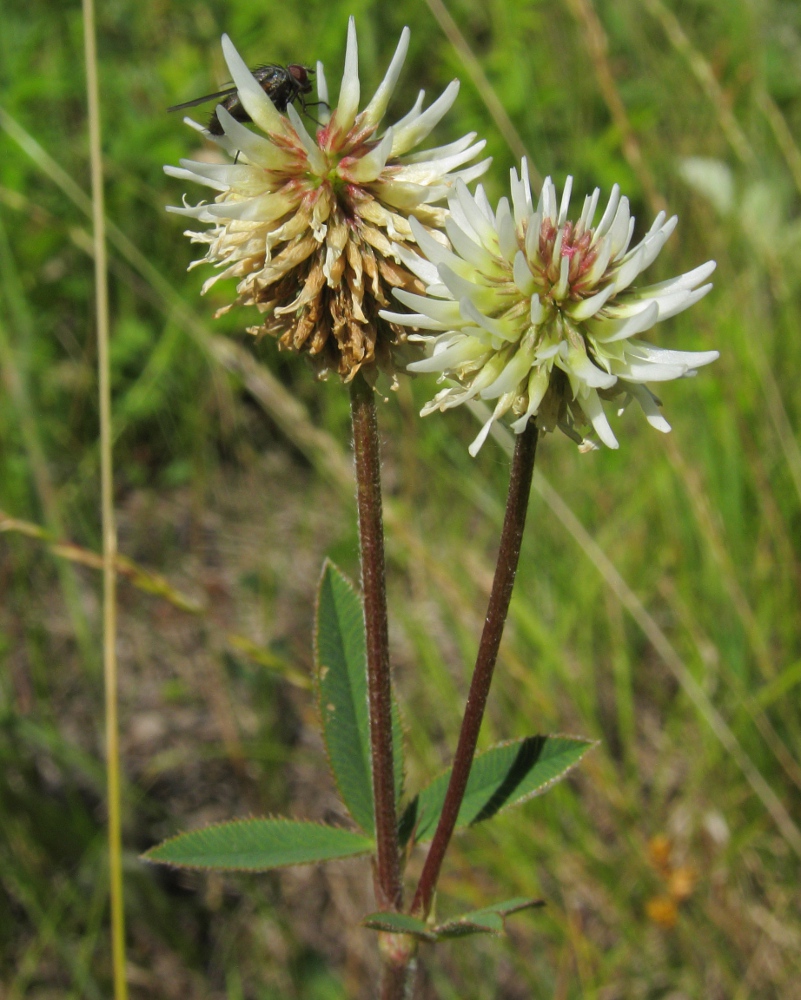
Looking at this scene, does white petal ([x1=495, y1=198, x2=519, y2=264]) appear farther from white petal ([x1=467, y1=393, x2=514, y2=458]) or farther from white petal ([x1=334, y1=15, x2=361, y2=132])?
white petal ([x1=334, y1=15, x2=361, y2=132])

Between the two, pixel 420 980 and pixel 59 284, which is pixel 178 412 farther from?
pixel 420 980

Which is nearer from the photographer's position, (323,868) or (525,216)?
(525,216)

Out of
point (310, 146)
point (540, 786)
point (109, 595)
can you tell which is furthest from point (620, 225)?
point (109, 595)

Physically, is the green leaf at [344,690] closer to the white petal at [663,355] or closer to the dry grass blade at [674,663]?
the white petal at [663,355]

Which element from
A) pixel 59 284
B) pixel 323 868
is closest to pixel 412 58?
pixel 59 284

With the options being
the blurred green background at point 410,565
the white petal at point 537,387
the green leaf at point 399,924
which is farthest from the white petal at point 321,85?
the blurred green background at point 410,565

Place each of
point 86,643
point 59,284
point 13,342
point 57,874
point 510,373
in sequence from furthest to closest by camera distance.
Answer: point 59,284 → point 13,342 → point 86,643 → point 57,874 → point 510,373
